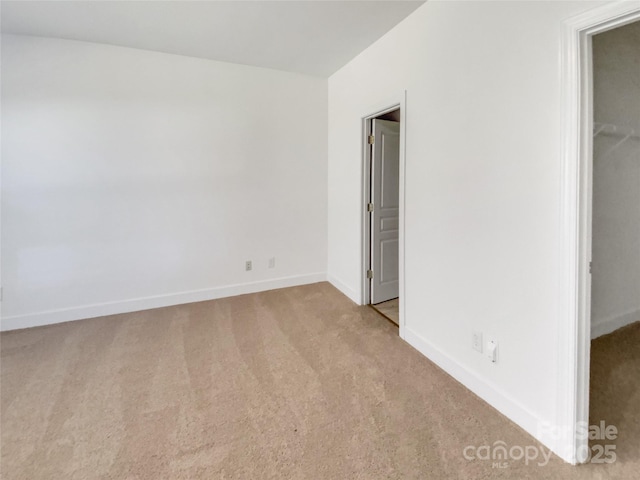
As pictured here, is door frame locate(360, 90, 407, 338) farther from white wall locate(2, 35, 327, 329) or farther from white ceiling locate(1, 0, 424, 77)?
white wall locate(2, 35, 327, 329)

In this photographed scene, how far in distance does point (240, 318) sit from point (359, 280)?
1301 millimetres

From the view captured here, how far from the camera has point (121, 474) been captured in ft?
→ 4.54

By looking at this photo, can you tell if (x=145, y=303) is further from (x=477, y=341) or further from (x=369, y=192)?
(x=477, y=341)

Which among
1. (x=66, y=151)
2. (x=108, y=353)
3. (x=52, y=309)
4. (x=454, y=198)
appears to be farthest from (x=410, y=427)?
(x=66, y=151)

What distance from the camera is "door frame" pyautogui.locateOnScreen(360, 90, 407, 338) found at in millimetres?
2471

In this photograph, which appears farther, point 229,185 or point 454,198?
point 229,185

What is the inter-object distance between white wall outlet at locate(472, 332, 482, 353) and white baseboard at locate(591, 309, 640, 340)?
1405 millimetres

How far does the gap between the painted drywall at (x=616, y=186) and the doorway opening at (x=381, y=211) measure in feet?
5.14

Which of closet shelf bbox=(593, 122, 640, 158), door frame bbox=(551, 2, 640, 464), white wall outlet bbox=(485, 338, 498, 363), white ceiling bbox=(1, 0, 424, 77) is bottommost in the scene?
white wall outlet bbox=(485, 338, 498, 363)

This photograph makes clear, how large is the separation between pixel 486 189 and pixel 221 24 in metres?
2.45

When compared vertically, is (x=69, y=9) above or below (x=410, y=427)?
above

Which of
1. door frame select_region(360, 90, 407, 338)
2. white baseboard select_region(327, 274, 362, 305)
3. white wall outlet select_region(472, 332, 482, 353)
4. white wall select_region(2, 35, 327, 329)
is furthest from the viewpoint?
white baseboard select_region(327, 274, 362, 305)

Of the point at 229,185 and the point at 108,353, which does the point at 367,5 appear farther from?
the point at 108,353

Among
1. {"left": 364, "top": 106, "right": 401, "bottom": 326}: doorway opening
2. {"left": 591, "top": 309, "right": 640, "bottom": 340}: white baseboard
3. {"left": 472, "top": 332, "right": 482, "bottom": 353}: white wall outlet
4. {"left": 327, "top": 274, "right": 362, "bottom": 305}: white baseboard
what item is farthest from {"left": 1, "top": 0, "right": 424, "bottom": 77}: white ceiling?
{"left": 591, "top": 309, "right": 640, "bottom": 340}: white baseboard
